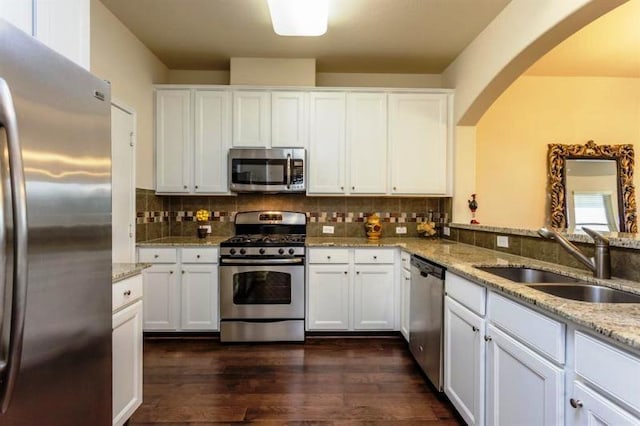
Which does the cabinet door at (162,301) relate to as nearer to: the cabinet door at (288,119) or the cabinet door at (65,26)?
the cabinet door at (288,119)

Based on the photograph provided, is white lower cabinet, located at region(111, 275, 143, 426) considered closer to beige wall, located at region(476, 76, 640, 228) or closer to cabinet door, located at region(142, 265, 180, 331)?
cabinet door, located at region(142, 265, 180, 331)

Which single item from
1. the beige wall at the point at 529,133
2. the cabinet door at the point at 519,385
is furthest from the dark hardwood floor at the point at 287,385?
the beige wall at the point at 529,133

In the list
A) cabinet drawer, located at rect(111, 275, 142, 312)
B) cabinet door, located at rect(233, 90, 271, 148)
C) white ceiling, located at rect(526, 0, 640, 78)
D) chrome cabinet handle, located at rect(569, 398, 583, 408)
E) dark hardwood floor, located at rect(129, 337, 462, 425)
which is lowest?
dark hardwood floor, located at rect(129, 337, 462, 425)

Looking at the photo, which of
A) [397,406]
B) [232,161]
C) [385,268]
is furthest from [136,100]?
[397,406]

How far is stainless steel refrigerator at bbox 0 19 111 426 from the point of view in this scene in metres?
0.82

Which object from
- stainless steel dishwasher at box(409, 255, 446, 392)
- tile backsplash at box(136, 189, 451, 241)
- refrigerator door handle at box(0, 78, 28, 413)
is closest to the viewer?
refrigerator door handle at box(0, 78, 28, 413)

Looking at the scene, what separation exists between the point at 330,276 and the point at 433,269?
1.18 metres

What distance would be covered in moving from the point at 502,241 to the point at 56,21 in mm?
2912

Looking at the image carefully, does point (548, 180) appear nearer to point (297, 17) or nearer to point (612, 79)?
point (612, 79)

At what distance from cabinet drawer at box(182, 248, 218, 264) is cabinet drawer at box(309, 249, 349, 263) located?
90cm

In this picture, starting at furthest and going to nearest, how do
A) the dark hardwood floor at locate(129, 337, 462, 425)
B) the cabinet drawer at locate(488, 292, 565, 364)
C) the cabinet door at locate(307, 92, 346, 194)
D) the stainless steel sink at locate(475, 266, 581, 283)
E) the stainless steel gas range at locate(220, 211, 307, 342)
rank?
the cabinet door at locate(307, 92, 346, 194) < the stainless steel gas range at locate(220, 211, 307, 342) < the dark hardwood floor at locate(129, 337, 462, 425) < the stainless steel sink at locate(475, 266, 581, 283) < the cabinet drawer at locate(488, 292, 565, 364)

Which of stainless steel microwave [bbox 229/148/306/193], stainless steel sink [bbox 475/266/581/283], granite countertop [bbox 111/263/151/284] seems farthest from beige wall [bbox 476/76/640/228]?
granite countertop [bbox 111/263/151/284]

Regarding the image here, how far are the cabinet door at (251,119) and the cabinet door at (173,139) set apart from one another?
474 mm

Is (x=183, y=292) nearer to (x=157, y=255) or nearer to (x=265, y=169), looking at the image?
(x=157, y=255)
